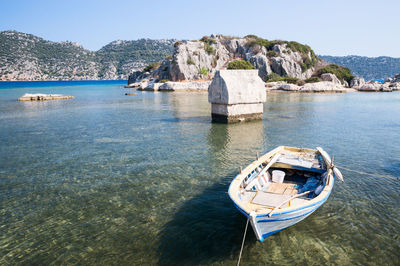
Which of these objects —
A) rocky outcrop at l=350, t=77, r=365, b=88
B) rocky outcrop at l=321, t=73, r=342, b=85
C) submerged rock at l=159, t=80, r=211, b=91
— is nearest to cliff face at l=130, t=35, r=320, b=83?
rocky outcrop at l=321, t=73, r=342, b=85

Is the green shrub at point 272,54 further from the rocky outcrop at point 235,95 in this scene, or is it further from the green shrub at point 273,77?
the rocky outcrop at point 235,95

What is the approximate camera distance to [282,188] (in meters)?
9.64

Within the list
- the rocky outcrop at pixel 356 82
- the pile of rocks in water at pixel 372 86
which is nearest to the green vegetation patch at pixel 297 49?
the rocky outcrop at pixel 356 82

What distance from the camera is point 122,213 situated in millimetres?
8828

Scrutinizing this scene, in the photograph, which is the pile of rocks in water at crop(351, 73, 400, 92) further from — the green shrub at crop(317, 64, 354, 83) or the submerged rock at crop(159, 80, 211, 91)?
the submerged rock at crop(159, 80, 211, 91)

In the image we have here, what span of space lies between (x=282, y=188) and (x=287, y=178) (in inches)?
41.3

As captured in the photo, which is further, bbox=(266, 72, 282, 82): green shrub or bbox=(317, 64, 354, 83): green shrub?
bbox=(266, 72, 282, 82): green shrub

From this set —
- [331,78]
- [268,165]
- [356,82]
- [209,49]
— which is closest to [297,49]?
[331,78]

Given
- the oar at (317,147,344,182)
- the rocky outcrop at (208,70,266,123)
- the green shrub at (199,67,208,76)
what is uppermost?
the green shrub at (199,67,208,76)

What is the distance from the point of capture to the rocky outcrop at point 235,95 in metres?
24.1

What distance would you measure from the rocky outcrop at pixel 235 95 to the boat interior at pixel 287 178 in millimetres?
13132

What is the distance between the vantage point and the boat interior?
8.51 m

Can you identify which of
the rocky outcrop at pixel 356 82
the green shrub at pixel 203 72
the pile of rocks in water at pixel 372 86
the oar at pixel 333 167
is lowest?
the oar at pixel 333 167

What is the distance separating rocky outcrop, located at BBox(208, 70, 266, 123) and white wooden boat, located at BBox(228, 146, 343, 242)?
1262 cm
